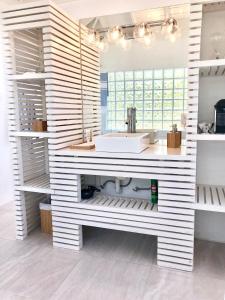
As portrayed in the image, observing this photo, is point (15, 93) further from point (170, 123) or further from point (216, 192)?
point (216, 192)

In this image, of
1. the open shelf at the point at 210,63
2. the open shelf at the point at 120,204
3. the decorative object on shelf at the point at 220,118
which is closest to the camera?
the open shelf at the point at 210,63

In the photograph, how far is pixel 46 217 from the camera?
9.09ft

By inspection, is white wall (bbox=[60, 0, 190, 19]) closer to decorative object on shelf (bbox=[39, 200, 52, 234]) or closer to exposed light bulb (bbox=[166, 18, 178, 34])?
exposed light bulb (bbox=[166, 18, 178, 34])

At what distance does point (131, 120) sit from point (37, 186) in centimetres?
118

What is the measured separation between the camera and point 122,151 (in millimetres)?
2160

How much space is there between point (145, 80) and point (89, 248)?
180 centimetres

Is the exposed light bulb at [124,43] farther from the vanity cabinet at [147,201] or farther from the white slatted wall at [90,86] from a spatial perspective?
the vanity cabinet at [147,201]

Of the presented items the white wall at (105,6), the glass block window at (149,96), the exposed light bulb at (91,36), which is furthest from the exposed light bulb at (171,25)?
the exposed light bulb at (91,36)

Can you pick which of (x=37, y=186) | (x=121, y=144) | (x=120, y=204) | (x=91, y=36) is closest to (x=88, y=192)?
(x=120, y=204)

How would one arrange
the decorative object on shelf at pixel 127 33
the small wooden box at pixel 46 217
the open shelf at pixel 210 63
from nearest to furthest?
the open shelf at pixel 210 63, the decorative object on shelf at pixel 127 33, the small wooden box at pixel 46 217

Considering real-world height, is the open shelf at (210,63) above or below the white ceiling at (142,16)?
below

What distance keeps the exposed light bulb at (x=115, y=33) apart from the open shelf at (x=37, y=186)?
1688 millimetres

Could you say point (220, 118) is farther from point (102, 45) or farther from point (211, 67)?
point (102, 45)

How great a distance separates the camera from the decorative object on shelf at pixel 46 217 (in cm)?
274
